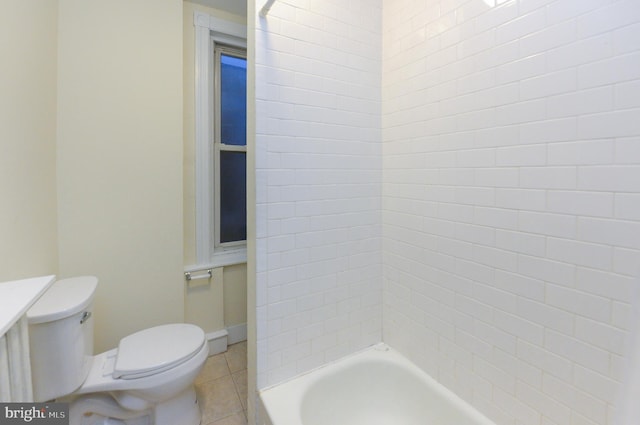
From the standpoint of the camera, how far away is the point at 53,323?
1.15 m

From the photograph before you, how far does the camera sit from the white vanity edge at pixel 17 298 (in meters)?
0.66

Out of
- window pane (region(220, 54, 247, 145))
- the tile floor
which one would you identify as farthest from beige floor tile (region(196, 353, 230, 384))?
window pane (region(220, 54, 247, 145))

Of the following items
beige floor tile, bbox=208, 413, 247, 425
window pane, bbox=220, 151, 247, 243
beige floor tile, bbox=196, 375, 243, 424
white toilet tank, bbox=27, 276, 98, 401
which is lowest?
beige floor tile, bbox=208, 413, 247, 425

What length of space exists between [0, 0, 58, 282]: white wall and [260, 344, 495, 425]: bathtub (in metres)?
1.21

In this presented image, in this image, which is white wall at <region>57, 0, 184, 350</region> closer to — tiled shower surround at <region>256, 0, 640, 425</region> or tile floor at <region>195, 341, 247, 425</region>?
tile floor at <region>195, 341, 247, 425</region>

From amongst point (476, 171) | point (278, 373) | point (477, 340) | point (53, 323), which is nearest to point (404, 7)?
point (476, 171)

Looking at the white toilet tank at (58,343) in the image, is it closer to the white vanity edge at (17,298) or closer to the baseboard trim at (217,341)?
the white vanity edge at (17,298)

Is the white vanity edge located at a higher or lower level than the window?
lower

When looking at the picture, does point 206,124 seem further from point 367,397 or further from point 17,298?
point 367,397

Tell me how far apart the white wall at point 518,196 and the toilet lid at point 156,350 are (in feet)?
3.74

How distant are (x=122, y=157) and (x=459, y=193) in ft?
6.19

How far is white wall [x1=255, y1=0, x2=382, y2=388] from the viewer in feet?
4.24

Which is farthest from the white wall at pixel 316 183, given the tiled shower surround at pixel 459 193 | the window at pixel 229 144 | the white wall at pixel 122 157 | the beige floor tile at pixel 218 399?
the window at pixel 229 144

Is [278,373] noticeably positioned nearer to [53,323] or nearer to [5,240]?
[53,323]
